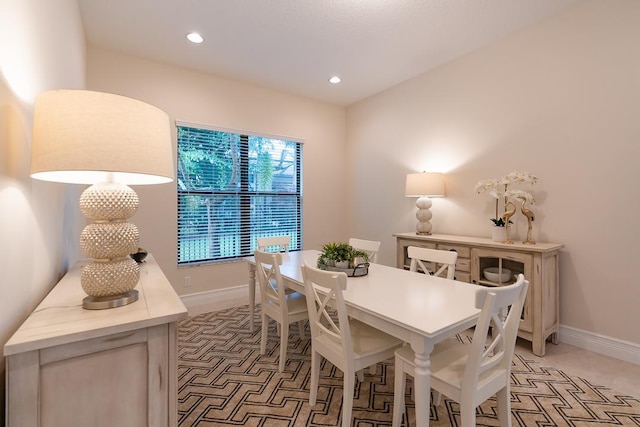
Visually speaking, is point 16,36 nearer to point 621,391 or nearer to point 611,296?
point 621,391

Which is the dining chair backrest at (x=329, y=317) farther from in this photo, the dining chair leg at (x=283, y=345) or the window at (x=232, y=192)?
the window at (x=232, y=192)

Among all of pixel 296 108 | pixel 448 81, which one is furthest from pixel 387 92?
pixel 296 108

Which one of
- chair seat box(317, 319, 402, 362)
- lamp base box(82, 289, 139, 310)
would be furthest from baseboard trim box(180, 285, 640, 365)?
lamp base box(82, 289, 139, 310)

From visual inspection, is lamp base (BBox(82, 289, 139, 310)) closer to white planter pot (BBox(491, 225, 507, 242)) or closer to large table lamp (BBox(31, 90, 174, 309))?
large table lamp (BBox(31, 90, 174, 309))

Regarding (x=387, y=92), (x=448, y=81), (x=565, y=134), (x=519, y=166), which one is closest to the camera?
(x=565, y=134)

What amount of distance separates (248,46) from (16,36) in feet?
7.57

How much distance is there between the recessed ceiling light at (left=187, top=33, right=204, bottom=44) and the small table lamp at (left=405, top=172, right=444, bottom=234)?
2581mm

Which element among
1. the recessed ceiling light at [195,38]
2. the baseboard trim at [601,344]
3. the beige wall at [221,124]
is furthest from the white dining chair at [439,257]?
the recessed ceiling light at [195,38]

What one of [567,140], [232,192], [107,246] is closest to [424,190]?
[567,140]

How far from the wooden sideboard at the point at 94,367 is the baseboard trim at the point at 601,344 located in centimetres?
305

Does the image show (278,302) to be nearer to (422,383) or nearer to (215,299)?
(422,383)

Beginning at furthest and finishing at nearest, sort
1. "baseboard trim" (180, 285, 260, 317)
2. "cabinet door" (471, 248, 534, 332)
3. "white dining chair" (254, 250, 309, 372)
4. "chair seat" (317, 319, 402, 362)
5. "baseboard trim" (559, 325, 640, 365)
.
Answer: "baseboard trim" (180, 285, 260, 317), "cabinet door" (471, 248, 534, 332), "baseboard trim" (559, 325, 640, 365), "white dining chair" (254, 250, 309, 372), "chair seat" (317, 319, 402, 362)

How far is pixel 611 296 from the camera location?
234 centimetres

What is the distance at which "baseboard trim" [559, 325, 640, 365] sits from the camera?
2.23 meters
